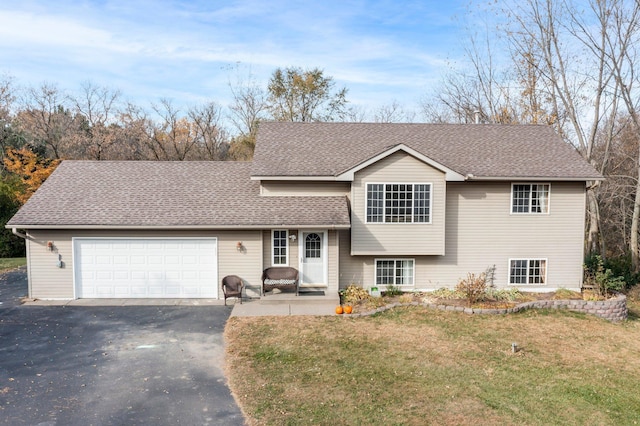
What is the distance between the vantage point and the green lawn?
810 inches

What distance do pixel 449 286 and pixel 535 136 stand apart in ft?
24.7

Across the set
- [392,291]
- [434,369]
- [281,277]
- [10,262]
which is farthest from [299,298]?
[10,262]

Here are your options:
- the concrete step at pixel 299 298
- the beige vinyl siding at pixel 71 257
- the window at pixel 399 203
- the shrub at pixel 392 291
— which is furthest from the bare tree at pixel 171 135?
the shrub at pixel 392 291

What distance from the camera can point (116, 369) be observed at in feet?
30.3

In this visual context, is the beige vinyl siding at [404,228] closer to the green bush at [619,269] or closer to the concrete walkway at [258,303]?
the concrete walkway at [258,303]

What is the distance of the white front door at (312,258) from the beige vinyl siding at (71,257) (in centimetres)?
148

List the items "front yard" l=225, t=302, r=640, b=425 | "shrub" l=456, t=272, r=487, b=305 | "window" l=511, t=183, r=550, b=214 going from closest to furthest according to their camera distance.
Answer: "front yard" l=225, t=302, r=640, b=425 < "shrub" l=456, t=272, r=487, b=305 < "window" l=511, t=183, r=550, b=214

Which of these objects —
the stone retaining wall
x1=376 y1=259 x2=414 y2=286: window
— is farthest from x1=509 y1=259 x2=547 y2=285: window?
x1=376 y1=259 x2=414 y2=286: window

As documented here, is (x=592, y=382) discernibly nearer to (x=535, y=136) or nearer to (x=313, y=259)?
(x=313, y=259)

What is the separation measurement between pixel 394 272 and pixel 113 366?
949 cm

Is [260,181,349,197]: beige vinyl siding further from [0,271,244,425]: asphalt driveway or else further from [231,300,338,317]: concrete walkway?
[0,271,244,425]: asphalt driveway

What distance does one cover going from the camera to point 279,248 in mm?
15078

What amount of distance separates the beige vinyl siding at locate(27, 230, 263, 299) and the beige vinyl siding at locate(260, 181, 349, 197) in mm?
1802

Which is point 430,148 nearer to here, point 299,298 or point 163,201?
point 299,298
